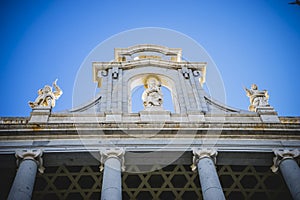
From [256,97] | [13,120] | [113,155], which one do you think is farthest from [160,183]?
[13,120]

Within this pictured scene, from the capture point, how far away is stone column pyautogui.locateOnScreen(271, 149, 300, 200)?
48.8 feet

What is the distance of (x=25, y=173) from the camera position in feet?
48.9

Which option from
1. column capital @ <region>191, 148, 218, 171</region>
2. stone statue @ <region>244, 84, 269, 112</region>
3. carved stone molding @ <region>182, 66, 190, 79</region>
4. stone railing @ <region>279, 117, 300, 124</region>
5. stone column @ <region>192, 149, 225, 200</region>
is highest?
carved stone molding @ <region>182, 66, 190, 79</region>

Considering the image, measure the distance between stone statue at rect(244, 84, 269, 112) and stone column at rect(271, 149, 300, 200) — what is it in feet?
13.4

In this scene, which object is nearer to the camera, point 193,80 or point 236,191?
point 236,191

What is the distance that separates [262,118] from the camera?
62.5 feet

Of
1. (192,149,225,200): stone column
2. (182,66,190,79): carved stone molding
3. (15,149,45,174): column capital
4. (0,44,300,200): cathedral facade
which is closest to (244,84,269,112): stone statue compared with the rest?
(0,44,300,200): cathedral facade

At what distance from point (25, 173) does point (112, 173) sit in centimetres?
304

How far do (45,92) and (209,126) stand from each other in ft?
27.5

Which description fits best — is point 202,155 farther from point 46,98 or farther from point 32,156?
point 46,98

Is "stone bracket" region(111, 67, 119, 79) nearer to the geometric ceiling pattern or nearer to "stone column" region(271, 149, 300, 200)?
the geometric ceiling pattern

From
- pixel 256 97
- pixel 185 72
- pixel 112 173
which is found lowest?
pixel 112 173

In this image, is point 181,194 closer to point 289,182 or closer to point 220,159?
point 220,159

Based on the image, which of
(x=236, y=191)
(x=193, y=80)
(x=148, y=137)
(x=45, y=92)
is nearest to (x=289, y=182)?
(x=236, y=191)
